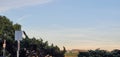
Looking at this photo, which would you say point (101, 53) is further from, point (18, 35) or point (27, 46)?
point (18, 35)

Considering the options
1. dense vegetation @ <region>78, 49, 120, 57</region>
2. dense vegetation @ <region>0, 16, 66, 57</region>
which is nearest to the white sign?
dense vegetation @ <region>78, 49, 120, 57</region>

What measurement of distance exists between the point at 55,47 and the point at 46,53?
5.59 ft

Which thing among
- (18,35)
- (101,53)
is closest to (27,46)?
(101,53)

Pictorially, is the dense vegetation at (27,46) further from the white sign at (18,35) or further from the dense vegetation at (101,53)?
the white sign at (18,35)

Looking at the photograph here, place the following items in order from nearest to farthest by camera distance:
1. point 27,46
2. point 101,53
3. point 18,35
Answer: point 18,35 < point 101,53 < point 27,46

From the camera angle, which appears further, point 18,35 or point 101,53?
point 101,53

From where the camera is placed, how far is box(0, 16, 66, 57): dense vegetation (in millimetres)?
59266

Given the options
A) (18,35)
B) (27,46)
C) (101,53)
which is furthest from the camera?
(27,46)

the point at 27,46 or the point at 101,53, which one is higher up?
the point at 27,46

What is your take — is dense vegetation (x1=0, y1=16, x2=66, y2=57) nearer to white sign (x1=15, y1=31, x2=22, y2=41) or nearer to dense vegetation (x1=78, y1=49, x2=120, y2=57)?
dense vegetation (x1=78, y1=49, x2=120, y2=57)

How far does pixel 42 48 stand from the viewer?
6212 cm

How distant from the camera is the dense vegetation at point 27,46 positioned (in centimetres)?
5927

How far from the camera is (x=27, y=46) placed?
60.4 m

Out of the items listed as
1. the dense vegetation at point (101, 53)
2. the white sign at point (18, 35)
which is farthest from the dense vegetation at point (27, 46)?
the white sign at point (18, 35)
